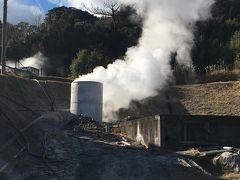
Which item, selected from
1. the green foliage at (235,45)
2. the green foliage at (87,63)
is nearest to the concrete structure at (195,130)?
the green foliage at (235,45)

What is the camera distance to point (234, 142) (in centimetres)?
2036

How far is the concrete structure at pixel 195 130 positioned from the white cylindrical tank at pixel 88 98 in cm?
679

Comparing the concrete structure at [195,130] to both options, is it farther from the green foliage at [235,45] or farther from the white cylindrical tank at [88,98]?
the green foliage at [235,45]

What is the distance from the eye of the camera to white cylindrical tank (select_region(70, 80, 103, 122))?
2700 cm

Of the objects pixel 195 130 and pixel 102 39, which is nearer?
pixel 195 130

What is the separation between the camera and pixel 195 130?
20.4m

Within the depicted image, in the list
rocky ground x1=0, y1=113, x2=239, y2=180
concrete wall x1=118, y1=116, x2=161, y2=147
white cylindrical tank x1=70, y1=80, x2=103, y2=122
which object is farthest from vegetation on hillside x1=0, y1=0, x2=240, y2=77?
rocky ground x1=0, y1=113, x2=239, y2=180

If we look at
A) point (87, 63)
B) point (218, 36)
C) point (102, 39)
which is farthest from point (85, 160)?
point (102, 39)

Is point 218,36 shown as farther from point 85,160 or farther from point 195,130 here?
point 85,160

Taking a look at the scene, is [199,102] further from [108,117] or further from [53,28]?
[53,28]

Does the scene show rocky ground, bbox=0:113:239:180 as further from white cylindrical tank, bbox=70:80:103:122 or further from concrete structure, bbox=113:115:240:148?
white cylindrical tank, bbox=70:80:103:122

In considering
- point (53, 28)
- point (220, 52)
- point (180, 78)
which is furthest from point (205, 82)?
point (53, 28)

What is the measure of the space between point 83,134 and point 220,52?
1934 centimetres

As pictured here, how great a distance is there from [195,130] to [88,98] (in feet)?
25.9
